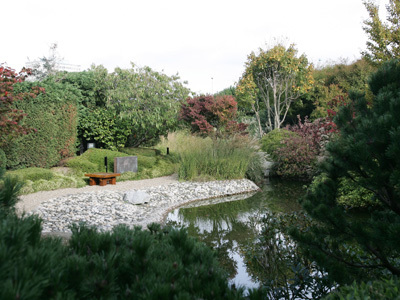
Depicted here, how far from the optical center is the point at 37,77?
20.1m

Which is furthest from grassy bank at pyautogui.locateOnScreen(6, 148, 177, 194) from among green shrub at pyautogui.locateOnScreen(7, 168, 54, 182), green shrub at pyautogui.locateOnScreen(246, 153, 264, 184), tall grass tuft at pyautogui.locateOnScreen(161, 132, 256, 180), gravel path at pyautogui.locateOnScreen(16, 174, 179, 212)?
green shrub at pyautogui.locateOnScreen(246, 153, 264, 184)

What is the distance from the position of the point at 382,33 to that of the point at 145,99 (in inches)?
312

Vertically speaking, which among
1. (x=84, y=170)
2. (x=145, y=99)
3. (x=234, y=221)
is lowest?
(x=234, y=221)

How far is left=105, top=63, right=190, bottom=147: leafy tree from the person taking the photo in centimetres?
1149

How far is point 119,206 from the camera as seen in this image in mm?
6078

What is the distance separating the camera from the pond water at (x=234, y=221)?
142 inches

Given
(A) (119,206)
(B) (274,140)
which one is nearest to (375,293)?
(A) (119,206)

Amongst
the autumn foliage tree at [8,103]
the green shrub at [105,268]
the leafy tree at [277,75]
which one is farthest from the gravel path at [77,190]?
the leafy tree at [277,75]

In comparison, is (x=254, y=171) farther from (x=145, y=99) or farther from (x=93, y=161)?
(x=145, y=99)

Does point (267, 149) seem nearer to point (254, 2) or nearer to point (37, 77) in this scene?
point (254, 2)

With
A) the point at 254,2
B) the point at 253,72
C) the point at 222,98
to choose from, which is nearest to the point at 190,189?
the point at 254,2

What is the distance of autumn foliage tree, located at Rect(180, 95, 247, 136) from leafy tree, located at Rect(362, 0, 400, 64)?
514cm

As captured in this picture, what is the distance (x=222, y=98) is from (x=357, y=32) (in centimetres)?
517

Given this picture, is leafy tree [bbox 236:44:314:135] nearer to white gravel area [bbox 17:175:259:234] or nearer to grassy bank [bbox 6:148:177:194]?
grassy bank [bbox 6:148:177:194]
